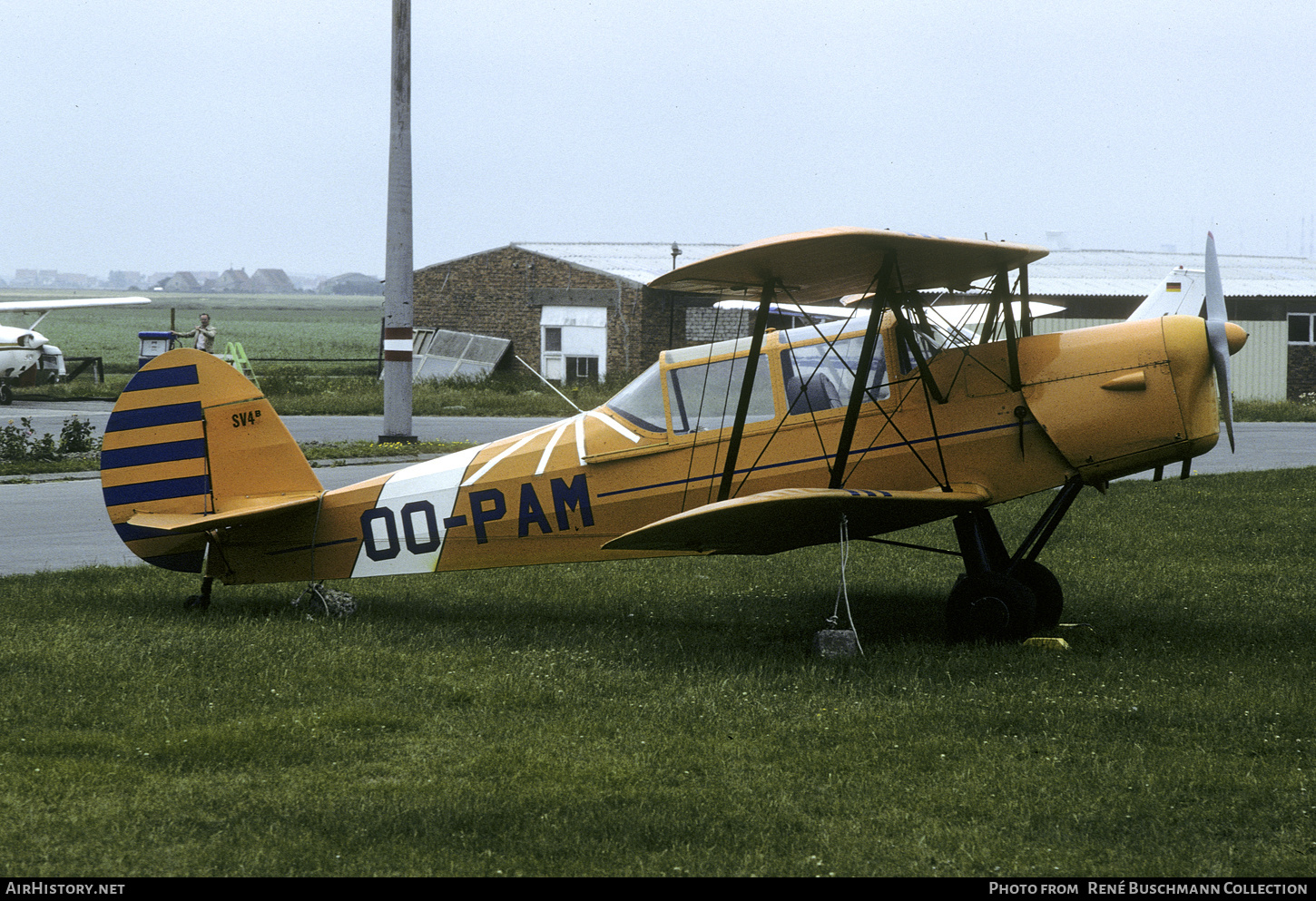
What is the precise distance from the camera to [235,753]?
5195 millimetres

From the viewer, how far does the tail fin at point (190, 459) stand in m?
7.87

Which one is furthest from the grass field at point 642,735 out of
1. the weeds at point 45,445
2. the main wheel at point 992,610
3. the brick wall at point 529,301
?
the brick wall at point 529,301

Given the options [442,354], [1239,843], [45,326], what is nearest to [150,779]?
[1239,843]

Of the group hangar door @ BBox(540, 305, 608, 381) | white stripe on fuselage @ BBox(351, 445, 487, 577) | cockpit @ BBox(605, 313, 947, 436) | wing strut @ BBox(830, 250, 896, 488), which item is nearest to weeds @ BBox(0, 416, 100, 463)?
white stripe on fuselage @ BBox(351, 445, 487, 577)

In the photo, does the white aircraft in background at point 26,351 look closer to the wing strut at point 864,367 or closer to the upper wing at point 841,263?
the upper wing at point 841,263

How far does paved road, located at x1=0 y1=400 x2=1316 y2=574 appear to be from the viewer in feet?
35.0

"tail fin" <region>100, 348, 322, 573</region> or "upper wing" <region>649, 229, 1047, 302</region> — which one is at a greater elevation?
"upper wing" <region>649, 229, 1047, 302</region>

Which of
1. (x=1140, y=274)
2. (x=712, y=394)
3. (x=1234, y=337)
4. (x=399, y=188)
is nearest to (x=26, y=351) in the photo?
(x=399, y=188)

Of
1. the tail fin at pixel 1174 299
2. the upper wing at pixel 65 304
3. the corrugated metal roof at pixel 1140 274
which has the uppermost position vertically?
the corrugated metal roof at pixel 1140 274

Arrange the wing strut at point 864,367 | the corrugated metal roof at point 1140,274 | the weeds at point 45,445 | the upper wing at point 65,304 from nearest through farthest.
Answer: the wing strut at point 864,367 → the weeds at point 45,445 → the upper wing at point 65,304 → the corrugated metal roof at point 1140,274

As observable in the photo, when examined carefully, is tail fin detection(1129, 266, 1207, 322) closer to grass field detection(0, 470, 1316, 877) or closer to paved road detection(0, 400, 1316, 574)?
grass field detection(0, 470, 1316, 877)

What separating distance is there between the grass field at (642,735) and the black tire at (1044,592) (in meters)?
0.18

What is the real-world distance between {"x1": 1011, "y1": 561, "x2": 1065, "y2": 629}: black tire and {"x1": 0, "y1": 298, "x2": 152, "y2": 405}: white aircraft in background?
22.9m
